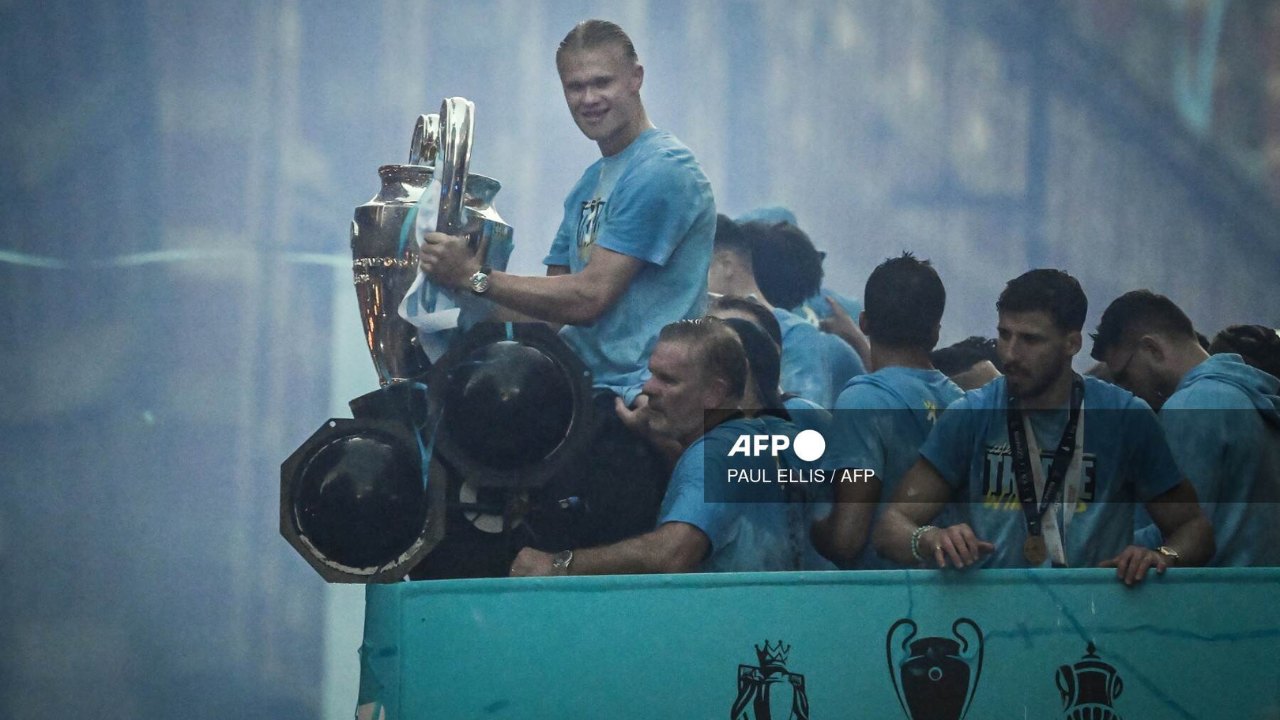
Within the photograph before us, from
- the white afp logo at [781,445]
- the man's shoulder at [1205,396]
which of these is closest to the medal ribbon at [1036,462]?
the man's shoulder at [1205,396]

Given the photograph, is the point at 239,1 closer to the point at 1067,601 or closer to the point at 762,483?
the point at 762,483

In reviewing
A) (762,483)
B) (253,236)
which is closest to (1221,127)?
(762,483)

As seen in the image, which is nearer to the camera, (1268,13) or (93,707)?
(93,707)

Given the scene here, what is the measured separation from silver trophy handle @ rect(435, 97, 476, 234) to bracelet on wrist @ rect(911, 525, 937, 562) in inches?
42.2

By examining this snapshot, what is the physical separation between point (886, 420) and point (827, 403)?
0.12 meters

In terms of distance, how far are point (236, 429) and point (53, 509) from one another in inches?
16.8

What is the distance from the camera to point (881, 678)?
8.14 ft

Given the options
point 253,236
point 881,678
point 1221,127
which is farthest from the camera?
point 1221,127

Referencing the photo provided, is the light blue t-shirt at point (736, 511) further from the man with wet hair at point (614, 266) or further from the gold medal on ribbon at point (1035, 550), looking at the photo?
the gold medal on ribbon at point (1035, 550)

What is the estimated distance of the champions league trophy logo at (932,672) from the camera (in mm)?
2490

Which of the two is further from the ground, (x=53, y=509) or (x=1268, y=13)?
(x=1268, y=13)

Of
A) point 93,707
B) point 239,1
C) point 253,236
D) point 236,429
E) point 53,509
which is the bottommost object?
point 93,707

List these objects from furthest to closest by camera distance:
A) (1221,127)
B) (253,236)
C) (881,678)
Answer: (1221,127) < (253,236) < (881,678)
